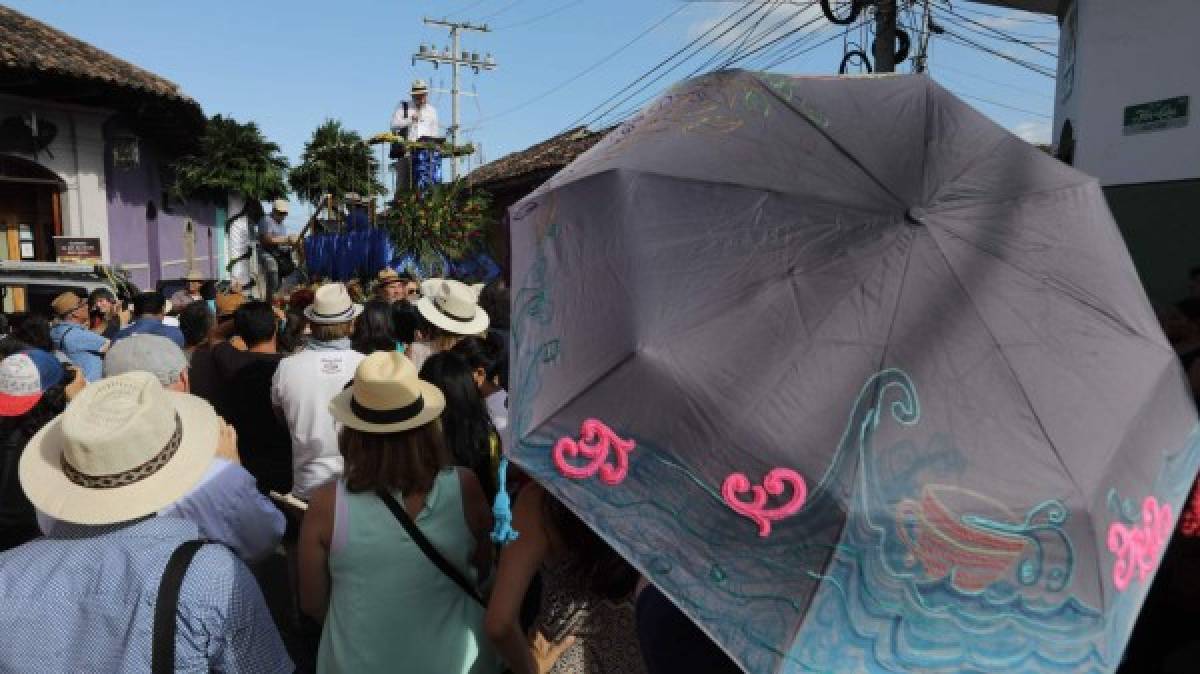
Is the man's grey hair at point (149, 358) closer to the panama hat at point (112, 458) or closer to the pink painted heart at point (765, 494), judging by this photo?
the panama hat at point (112, 458)

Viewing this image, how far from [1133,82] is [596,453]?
7.55 meters

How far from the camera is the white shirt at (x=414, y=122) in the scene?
62.1ft

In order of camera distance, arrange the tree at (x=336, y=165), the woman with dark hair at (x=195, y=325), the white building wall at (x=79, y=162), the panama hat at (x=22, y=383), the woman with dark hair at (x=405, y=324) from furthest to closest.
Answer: the tree at (x=336, y=165), the white building wall at (x=79, y=162), the woman with dark hair at (x=195, y=325), the woman with dark hair at (x=405, y=324), the panama hat at (x=22, y=383)

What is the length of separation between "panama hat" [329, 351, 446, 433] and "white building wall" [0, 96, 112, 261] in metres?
13.5

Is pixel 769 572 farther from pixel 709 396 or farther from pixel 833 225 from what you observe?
pixel 833 225

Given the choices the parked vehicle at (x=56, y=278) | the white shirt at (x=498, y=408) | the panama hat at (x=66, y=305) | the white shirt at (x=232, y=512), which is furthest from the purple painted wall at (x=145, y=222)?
the white shirt at (x=232, y=512)

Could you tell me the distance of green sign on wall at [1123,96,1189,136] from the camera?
6.75m

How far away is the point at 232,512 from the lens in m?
2.70

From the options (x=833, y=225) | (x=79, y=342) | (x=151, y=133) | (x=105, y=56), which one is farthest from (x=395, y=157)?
(x=833, y=225)

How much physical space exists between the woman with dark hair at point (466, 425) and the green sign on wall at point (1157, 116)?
6.47 m

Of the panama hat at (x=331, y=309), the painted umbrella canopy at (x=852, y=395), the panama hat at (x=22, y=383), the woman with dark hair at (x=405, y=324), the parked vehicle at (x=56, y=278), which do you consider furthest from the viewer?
the parked vehicle at (x=56, y=278)

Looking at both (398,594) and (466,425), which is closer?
(398,594)

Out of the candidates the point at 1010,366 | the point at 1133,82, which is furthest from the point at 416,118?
the point at 1010,366

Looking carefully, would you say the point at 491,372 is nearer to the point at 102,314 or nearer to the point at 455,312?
the point at 455,312
